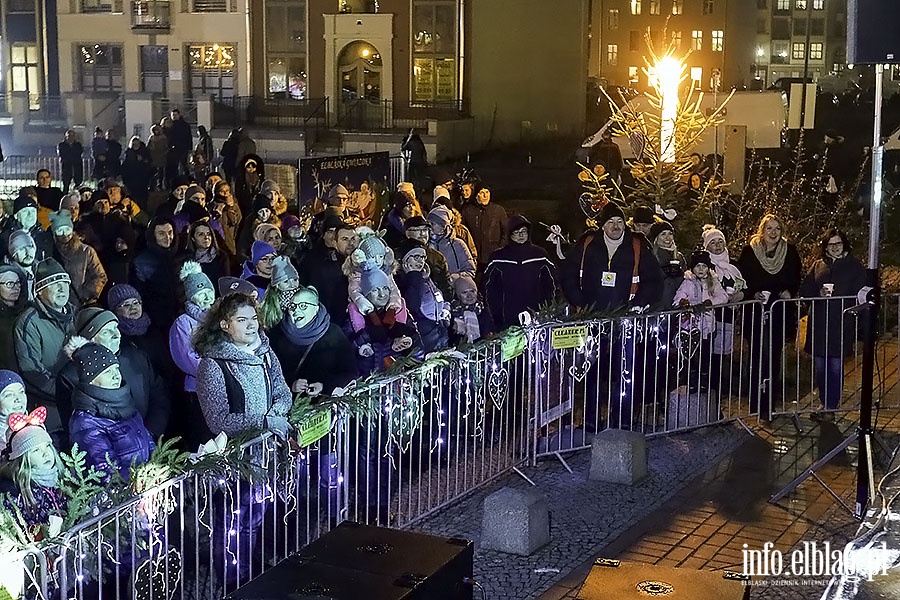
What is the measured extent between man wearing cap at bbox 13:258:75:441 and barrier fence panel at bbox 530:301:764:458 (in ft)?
11.2

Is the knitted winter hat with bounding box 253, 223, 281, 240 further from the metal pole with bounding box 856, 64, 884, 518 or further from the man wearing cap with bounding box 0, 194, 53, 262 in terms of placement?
the metal pole with bounding box 856, 64, 884, 518

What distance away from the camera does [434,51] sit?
42.4 meters

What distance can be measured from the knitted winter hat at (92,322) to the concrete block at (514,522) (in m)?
2.67

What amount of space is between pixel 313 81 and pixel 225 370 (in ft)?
121

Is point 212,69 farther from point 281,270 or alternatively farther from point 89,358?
point 89,358

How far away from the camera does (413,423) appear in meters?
8.84

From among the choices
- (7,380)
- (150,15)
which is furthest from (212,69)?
(7,380)

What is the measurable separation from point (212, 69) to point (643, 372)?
3644cm

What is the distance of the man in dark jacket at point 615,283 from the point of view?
11195 millimetres

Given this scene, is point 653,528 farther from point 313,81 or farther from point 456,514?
point 313,81

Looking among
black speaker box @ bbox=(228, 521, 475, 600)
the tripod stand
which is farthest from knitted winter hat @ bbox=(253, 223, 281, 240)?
black speaker box @ bbox=(228, 521, 475, 600)

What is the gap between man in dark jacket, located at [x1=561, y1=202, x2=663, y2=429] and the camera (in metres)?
11.2

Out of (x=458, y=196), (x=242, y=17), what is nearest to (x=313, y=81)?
(x=242, y=17)

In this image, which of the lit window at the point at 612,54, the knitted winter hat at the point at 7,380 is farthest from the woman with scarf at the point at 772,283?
the lit window at the point at 612,54
